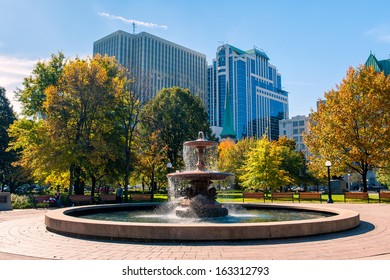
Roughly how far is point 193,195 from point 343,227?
639 centimetres

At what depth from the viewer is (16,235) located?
10.6 m

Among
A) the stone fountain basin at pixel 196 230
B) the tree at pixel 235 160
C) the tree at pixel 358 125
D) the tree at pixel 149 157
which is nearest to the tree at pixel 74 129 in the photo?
the tree at pixel 149 157

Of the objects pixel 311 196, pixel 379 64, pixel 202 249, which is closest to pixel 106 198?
pixel 311 196

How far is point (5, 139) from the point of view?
4256 centimetres

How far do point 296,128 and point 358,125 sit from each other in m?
98.9

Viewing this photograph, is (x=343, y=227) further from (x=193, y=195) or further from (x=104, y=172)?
(x=104, y=172)

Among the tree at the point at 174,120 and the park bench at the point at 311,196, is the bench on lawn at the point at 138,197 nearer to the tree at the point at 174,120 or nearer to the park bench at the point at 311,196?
the park bench at the point at 311,196

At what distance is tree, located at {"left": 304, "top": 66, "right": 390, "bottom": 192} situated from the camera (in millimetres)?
31484

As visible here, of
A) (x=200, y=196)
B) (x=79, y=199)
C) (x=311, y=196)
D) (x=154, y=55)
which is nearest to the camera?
(x=200, y=196)

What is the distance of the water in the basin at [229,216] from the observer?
13.2m

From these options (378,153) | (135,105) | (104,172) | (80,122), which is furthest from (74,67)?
(378,153)

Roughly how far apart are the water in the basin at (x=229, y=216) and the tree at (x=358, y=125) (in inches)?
707

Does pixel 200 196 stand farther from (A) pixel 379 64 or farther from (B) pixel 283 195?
(A) pixel 379 64

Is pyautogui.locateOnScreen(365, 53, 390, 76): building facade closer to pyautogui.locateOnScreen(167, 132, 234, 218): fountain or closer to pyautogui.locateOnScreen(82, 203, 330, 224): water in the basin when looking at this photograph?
pyautogui.locateOnScreen(82, 203, 330, 224): water in the basin
